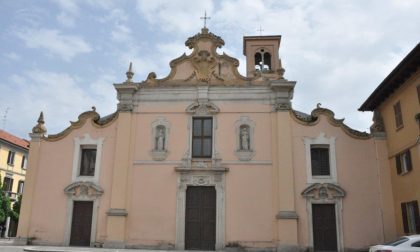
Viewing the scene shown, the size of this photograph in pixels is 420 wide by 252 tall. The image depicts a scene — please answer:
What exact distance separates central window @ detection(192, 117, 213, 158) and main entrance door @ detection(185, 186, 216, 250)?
5.65 feet

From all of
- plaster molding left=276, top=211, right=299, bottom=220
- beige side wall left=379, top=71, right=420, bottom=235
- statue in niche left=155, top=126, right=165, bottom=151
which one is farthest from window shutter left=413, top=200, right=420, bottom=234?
statue in niche left=155, top=126, right=165, bottom=151

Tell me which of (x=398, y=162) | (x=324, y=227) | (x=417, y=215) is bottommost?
(x=324, y=227)

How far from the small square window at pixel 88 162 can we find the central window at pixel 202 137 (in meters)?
5.18

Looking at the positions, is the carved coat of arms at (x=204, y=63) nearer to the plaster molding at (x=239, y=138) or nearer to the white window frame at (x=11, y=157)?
the plaster molding at (x=239, y=138)

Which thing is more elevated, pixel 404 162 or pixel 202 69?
pixel 202 69

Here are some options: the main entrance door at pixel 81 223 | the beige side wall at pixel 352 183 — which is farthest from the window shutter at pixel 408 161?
the main entrance door at pixel 81 223

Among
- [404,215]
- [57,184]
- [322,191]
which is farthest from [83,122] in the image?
[404,215]

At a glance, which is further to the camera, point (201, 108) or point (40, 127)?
point (40, 127)

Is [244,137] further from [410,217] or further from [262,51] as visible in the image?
[262,51]

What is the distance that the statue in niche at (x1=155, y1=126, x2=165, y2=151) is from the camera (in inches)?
790

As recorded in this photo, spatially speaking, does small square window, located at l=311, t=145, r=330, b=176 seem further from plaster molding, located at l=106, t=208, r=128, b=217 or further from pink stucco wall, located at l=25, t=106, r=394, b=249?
plaster molding, located at l=106, t=208, r=128, b=217

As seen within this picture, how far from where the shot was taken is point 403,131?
17.3 m

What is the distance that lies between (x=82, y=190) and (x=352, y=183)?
510 inches

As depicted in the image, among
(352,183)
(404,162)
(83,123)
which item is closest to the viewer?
(404,162)
